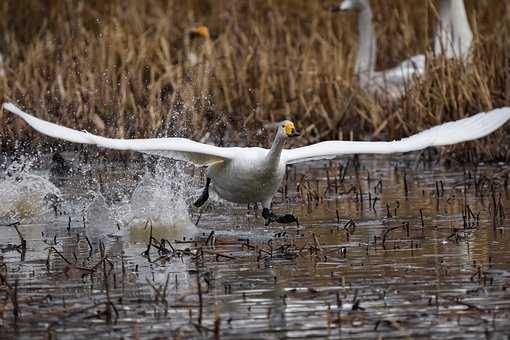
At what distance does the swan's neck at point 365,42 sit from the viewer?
55.0ft

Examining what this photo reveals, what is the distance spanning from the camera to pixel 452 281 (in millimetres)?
7547

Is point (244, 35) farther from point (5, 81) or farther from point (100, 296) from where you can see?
point (100, 296)

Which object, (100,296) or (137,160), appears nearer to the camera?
(100,296)

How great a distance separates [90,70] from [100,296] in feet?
25.8

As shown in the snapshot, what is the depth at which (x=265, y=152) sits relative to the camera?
32.1 feet

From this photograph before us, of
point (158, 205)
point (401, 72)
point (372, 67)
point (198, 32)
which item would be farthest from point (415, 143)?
point (198, 32)

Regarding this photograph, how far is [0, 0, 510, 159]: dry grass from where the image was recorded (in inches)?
545

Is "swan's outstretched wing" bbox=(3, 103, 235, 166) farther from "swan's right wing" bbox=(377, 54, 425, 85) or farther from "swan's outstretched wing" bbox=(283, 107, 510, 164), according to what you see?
"swan's right wing" bbox=(377, 54, 425, 85)

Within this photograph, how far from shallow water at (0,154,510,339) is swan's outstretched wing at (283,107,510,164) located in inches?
20.9

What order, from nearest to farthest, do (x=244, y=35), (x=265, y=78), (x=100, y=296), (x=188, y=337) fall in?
1. (x=188, y=337)
2. (x=100, y=296)
3. (x=265, y=78)
4. (x=244, y=35)

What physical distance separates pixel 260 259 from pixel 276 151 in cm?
129

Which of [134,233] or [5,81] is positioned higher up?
[5,81]

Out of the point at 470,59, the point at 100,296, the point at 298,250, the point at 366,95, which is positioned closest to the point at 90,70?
the point at 366,95

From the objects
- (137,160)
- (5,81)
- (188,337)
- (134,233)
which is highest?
(5,81)
